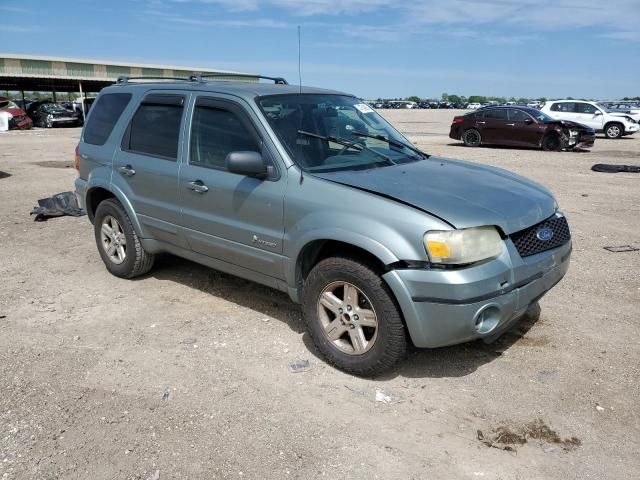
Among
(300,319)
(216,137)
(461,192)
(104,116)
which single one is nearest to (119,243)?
(104,116)

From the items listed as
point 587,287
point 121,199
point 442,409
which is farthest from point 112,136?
point 587,287

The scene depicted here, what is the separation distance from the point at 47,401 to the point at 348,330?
6.33ft

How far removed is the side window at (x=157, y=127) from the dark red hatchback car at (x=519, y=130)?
16.6 metres

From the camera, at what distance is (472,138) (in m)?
20.8

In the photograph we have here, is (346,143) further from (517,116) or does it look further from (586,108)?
(586,108)

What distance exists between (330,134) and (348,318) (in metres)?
1.47

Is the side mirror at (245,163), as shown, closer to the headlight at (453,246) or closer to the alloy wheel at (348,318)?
the alloy wheel at (348,318)

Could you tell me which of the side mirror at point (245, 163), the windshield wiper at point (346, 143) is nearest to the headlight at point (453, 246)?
the windshield wiper at point (346, 143)

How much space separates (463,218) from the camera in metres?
3.30

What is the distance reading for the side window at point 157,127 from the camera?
4.73m

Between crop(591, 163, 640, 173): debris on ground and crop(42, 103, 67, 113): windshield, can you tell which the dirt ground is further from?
crop(42, 103, 67, 113): windshield

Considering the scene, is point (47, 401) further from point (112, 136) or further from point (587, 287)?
point (587, 287)

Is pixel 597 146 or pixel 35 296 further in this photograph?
pixel 597 146

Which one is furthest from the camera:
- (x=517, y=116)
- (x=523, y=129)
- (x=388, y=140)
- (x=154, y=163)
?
(x=517, y=116)
